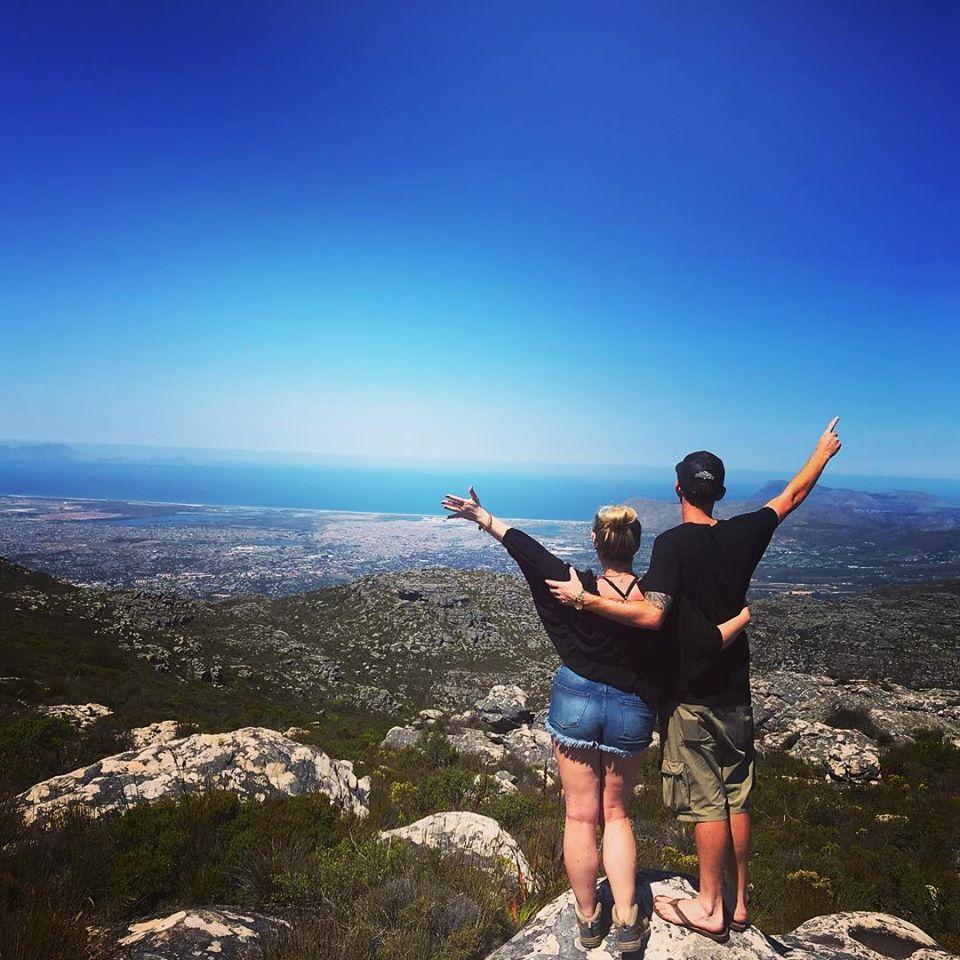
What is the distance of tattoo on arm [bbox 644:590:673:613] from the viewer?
8.67ft

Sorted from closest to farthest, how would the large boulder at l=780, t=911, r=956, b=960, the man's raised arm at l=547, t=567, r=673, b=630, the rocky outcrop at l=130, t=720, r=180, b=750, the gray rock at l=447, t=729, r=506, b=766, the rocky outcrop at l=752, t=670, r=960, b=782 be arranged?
the man's raised arm at l=547, t=567, r=673, b=630 → the large boulder at l=780, t=911, r=956, b=960 → the rocky outcrop at l=130, t=720, r=180, b=750 → the rocky outcrop at l=752, t=670, r=960, b=782 → the gray rock at l=447, t=729, r=506, b=766

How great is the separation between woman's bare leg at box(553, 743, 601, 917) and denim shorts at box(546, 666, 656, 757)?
12 cm

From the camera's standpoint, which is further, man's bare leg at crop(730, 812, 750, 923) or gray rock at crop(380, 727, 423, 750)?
gray rock at crop(380, 727, 423, 750)

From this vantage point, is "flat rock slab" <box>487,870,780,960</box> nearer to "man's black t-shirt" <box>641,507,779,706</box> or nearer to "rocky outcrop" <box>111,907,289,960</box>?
"man's black t-shirt" <box>641,507,779,706</box>

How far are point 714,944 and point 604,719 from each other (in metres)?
1.66

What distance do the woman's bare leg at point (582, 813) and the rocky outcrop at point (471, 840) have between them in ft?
6.35

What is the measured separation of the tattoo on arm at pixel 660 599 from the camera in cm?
264

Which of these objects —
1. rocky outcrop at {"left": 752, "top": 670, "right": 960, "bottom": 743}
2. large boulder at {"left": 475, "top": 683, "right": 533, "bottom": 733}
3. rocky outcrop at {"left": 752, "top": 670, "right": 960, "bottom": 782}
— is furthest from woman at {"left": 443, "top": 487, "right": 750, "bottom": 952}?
large boulder at {"left": 475, "top": 683, "right": 533, "bottom": 733}

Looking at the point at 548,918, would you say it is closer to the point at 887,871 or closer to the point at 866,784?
the point at 887,871

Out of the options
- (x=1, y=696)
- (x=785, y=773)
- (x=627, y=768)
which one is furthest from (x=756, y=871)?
(x=1, y=696)

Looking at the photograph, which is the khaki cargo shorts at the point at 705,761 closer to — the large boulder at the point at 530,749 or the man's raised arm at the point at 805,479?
the man's raised arm at the point at 805,479

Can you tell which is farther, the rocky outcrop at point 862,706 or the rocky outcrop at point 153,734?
the rocky outcrop at point 862,706

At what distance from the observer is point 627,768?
9.30 ft

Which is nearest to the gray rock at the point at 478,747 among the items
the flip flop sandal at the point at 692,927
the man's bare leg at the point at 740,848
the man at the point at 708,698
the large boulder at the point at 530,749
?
the large boulder at the point at 530,749
